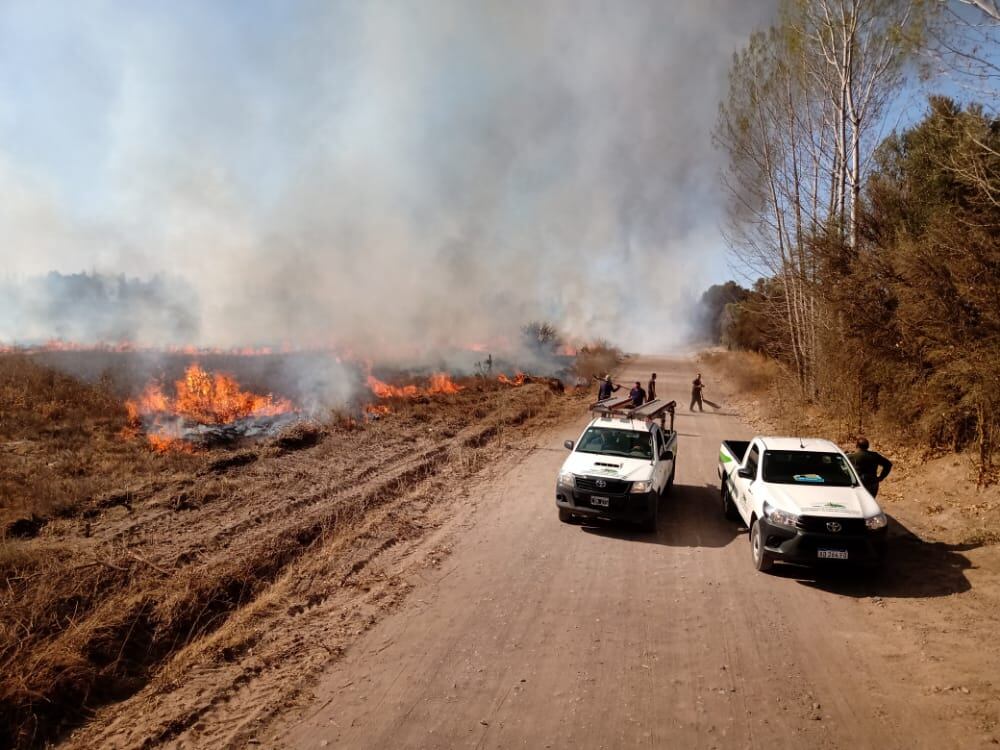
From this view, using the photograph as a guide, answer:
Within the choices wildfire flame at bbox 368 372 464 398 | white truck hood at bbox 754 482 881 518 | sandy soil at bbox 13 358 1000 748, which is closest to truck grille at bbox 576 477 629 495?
sandy soil at bbox 13 358 1000 748

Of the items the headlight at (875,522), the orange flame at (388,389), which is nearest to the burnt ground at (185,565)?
the headlight at (875,522)

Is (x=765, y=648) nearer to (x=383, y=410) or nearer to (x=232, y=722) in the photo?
(x=232, y=722)

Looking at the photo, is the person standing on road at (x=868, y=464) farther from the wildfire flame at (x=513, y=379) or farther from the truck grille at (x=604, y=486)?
the wildfire flame at (x=513, y=379)

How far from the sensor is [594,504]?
9516mm

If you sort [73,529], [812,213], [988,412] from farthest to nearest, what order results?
1. [812,213]
2. [988,412]
3. [73,529]

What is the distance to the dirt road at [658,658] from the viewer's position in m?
4.78

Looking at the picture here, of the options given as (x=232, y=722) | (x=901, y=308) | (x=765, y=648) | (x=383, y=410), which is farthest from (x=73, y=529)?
(x=901, y=308)

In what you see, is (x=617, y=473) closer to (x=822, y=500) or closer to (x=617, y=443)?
(x=617, y=443)

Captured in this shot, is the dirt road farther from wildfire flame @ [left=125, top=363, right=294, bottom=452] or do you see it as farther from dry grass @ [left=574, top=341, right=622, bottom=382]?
dry grass @ [left=574, top=341, right=622, bottom=382]

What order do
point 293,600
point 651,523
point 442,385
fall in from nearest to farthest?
point 293,600
point 651,523
point 442,385

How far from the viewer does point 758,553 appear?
8195 mm

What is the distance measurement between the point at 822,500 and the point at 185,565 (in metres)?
8.97

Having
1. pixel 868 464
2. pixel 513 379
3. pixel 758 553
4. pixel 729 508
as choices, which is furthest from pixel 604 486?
pixel 513 379

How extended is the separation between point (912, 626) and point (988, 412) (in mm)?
6003
